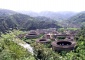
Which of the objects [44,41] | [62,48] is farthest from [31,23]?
[62,48]

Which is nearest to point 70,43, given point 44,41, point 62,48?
point 62,48

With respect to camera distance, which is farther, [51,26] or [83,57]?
[51,26]

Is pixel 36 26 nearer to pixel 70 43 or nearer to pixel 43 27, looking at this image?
pixel 43 27

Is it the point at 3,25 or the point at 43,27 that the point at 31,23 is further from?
the point at 3,25

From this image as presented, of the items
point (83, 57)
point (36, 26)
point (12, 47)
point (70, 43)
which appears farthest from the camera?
point (36, 26)

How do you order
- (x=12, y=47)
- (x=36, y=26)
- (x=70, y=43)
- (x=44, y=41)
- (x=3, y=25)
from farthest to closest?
(x=36, y=26)
(x=3, y=25)
(x=44, y=41)
(x=70, y=43)
(x=12, y=47)

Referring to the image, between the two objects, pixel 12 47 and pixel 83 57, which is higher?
pixel 12 47

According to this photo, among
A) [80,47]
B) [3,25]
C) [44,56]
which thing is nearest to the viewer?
[44,56]

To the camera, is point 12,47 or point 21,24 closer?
point 12,47

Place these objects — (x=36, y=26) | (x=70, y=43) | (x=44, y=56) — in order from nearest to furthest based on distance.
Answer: (x=44, y=56)
(x=70, y=43)
(x=36, y=26)
